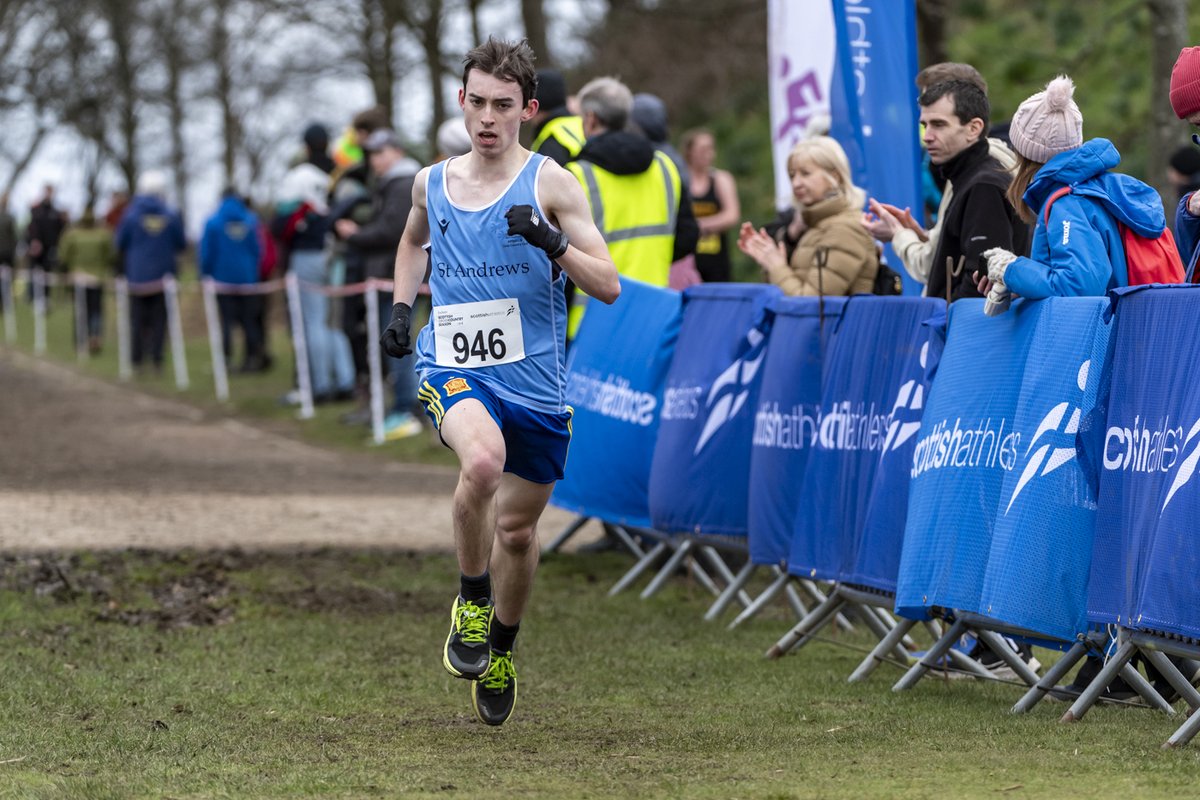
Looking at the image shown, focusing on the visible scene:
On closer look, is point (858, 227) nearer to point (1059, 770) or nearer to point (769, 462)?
point (769, 462)

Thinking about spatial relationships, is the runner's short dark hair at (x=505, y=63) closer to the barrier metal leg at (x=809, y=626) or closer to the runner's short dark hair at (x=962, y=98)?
the runner's short dark hair at (x=962, y=98)

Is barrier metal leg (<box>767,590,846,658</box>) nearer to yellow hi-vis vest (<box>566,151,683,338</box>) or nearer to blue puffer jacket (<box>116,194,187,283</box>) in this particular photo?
yellow hi-vis vest (<box>566,151,683,338</box>)

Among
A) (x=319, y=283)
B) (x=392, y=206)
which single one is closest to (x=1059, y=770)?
(x=392, y=206)

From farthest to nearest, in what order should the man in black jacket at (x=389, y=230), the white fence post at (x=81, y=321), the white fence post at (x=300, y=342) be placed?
the white fence post at (x=81, y=321) → the white fence post at (x=300, y=342) → the man in black jacket at (x=389, y=230)

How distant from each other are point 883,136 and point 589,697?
4.37 metres

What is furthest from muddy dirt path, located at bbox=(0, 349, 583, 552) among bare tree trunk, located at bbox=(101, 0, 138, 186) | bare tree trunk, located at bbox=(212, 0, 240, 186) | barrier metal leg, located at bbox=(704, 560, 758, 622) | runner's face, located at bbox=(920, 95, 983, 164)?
bare tree trunk, located at bbox=(101, 0, 138, 186)

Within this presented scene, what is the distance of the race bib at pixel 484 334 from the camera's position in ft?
20.6

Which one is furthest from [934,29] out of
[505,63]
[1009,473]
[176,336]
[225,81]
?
[225,81]

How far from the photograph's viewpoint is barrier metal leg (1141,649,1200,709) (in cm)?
575

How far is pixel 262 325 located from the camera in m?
22.6

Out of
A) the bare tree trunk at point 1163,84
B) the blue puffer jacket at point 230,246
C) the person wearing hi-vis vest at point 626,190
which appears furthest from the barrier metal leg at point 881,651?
the blue puffer jacket at point 230,246

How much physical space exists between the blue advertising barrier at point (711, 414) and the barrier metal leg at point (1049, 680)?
2399mm

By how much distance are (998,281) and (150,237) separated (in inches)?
724

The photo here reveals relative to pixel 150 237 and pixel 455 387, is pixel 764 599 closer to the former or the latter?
pixel 455 387
